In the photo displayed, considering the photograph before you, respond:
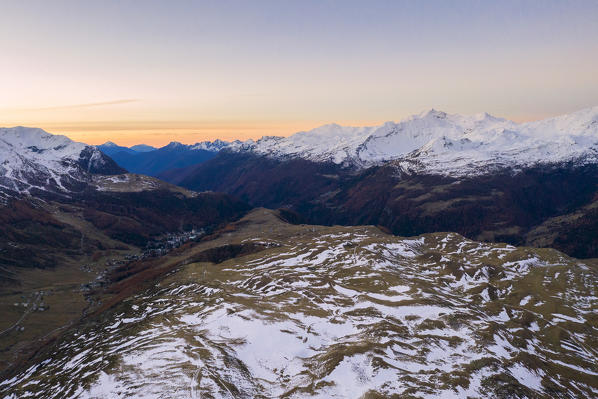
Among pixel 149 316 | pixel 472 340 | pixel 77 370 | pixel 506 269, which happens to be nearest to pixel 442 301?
pixel 472 340

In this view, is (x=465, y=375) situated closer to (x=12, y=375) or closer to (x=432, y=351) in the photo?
(x=432, y=351)

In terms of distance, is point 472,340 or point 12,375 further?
point 12,375

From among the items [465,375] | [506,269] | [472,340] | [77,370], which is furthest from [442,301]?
[77,370]

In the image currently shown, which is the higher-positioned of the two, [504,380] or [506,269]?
[504,380]

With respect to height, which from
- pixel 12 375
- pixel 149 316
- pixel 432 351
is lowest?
pixel 12 375

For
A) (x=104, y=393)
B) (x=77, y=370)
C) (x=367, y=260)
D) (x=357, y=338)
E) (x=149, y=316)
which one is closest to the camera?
(x=104, y=393)

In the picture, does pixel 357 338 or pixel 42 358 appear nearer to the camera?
pixel 357 338

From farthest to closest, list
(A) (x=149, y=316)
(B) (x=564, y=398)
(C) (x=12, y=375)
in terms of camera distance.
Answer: (A) (x=149, y=316)
(C) (x=12, y=375)
(B) (x=564, y=398)

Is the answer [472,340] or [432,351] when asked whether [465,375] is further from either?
[472,340]

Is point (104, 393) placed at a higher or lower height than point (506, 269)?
higher
